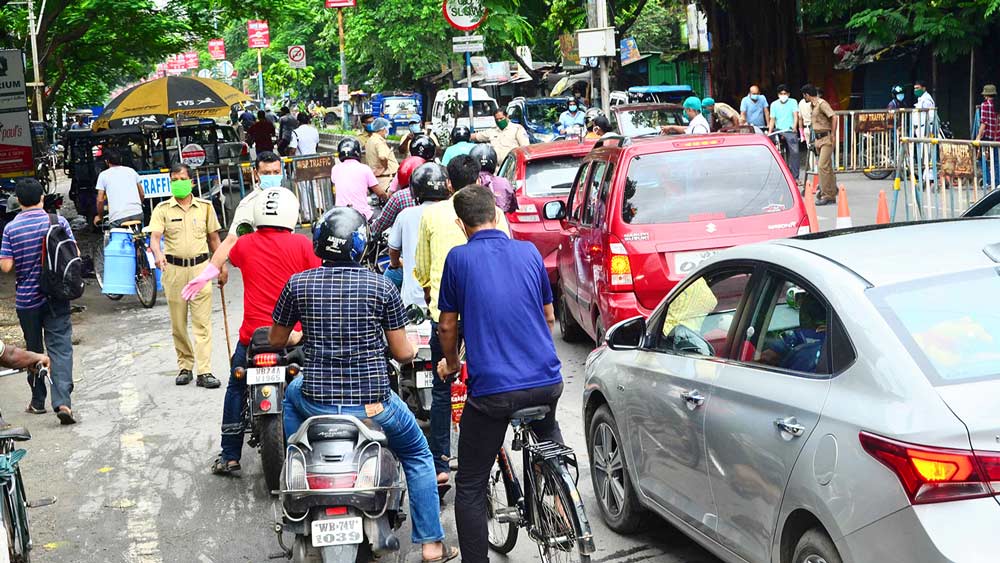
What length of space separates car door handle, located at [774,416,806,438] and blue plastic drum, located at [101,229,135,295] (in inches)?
420

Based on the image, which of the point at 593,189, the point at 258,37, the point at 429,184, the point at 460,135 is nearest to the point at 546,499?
the point at 429,184

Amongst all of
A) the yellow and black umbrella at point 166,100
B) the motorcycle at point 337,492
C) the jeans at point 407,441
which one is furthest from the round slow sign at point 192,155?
the motorcycle at point 337,492

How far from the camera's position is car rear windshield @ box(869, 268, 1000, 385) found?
3.77 metres

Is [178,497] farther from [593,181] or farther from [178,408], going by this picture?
[593,181]

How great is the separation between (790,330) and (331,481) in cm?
189

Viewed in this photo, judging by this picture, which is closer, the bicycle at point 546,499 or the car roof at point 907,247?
the car roof at point 907,247

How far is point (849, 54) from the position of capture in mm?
28422

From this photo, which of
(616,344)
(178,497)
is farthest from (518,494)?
(178,497)

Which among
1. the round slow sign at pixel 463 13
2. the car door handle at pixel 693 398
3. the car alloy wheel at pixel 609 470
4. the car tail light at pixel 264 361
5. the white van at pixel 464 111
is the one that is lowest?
the car alloy wheel at pixel 609 470

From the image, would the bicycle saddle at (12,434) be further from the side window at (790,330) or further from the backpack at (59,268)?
the backpack at (59,268)

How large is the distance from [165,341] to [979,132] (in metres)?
14.7

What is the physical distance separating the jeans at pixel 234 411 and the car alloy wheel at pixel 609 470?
90.4 inches

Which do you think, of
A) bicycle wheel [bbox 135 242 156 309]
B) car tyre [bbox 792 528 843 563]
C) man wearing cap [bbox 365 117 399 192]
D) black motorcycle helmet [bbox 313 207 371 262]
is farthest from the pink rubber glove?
man wearing cap [bbox 365 117 399 192]

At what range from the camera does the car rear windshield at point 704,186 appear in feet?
→ 29.5
